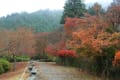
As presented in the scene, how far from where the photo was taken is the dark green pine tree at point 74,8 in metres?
72.5

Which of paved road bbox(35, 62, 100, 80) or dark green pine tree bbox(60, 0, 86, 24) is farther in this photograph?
dark green pine tree bbox(60, 0, 86, 24)

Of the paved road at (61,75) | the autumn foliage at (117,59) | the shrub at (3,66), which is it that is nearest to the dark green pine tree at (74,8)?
the shrub at (3,66)

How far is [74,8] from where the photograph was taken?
7419 cm

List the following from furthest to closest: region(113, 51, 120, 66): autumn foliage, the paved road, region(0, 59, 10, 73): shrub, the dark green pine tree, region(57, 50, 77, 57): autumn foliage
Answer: the dark green pine tree < region(57, 50, 77, 57): autumn foliage < region(0, 59, 10, 73): shrub < the paved road < region(113, 51, 120, 66): autumn foliage

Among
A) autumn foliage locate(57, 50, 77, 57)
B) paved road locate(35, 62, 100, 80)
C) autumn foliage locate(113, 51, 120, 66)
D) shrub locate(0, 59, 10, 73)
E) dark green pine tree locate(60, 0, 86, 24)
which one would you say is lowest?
shrub locate(0, 59, 10, 73)

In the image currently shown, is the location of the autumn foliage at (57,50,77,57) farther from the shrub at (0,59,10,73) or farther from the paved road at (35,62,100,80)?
the paved road at (35,62,100,80)

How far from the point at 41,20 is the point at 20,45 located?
104104mm

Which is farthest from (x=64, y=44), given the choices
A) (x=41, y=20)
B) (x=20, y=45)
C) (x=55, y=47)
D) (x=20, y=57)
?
(x=41, y=20)

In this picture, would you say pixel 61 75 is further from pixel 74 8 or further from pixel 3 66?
pixel 74 8

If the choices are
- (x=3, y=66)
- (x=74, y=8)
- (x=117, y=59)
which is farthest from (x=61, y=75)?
(x=74, y=8)

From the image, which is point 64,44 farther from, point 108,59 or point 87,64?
point 108,59

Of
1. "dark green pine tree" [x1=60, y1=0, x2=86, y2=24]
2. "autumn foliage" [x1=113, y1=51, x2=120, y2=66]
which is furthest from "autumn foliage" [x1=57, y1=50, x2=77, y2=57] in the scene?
"autumn foliage" [x1=113, y1=51, x2=120, y2=66]

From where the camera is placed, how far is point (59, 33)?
74.2m

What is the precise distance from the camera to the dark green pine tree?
72.5 metres
